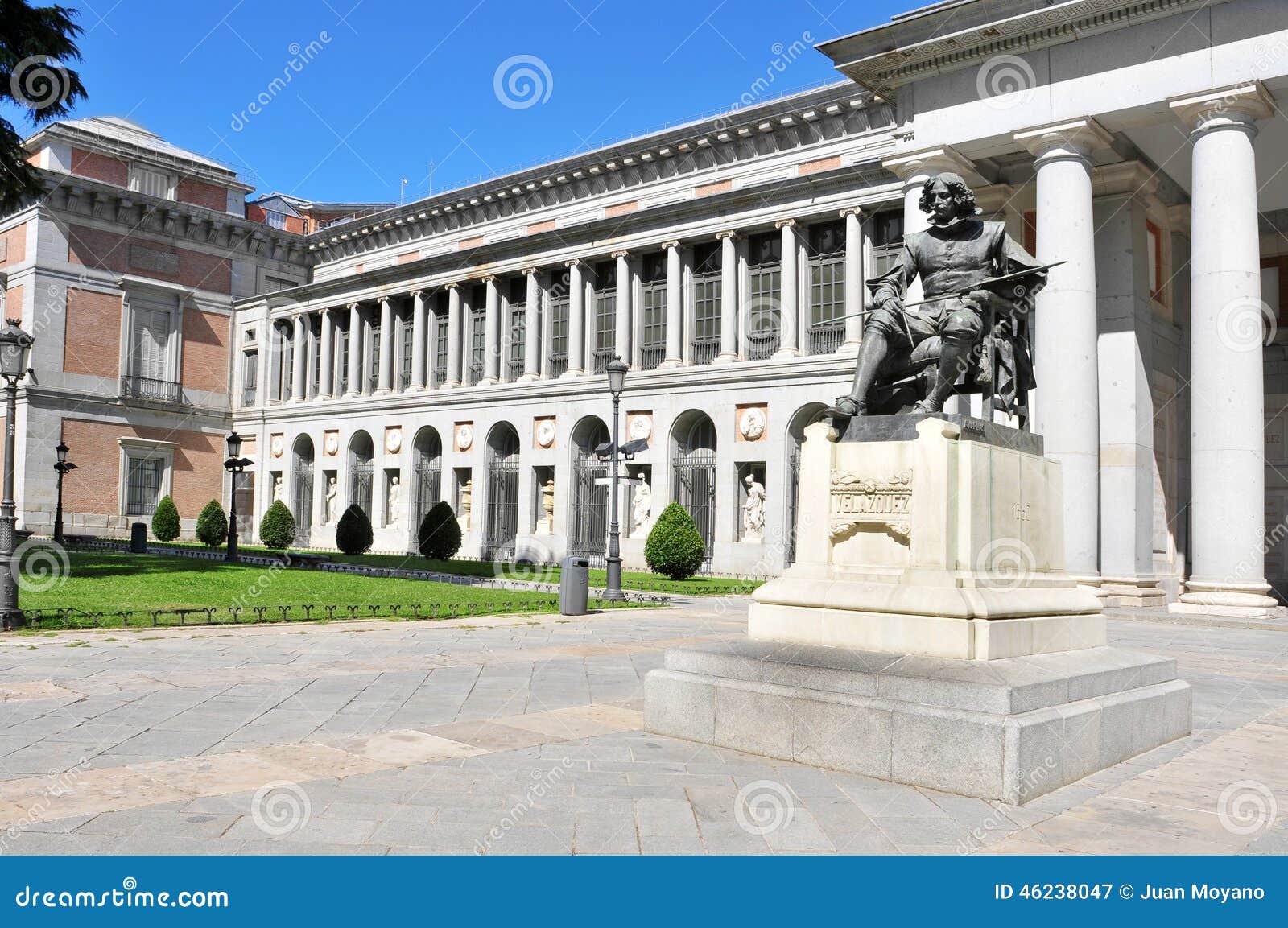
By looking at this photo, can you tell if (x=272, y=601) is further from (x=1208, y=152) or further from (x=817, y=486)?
(x=1208, y=152)

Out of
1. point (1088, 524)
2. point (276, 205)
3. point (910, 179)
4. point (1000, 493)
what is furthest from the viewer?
point (276, 205)

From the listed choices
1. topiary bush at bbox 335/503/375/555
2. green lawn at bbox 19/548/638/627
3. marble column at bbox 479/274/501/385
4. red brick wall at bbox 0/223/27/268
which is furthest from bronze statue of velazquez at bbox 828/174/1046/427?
red brick wall at bbox 0/223/27/268

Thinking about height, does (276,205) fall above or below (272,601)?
above

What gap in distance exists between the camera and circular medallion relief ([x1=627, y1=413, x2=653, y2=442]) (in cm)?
3741

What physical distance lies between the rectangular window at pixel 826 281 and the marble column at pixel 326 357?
84.5 ft

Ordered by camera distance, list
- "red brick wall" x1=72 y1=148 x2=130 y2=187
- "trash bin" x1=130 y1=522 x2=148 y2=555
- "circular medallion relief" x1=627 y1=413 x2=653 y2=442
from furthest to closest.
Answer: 1. "red brick wall" x1=72 y1=148 x2=130 y2=187
2. "circular medallion relief" x1=627 y1=413 x2=653 y2=442
3. "trash bin" x1=130 y1=522 x2=148 y2=555

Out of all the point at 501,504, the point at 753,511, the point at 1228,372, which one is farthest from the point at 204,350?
the point at 1228,372

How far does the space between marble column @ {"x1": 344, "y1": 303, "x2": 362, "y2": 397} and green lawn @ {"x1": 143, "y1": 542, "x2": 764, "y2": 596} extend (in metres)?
10.6

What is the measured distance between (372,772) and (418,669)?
480 centimetres

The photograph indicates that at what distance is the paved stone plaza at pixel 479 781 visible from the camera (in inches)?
195

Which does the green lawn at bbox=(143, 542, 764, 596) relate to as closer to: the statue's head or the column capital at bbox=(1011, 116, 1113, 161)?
the column capital at bbox=(1011, 116, 1113, 161)

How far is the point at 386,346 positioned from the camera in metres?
47.5

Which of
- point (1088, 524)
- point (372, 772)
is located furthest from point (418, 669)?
point (1088, 524)

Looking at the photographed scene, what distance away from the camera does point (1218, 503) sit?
18594mm
